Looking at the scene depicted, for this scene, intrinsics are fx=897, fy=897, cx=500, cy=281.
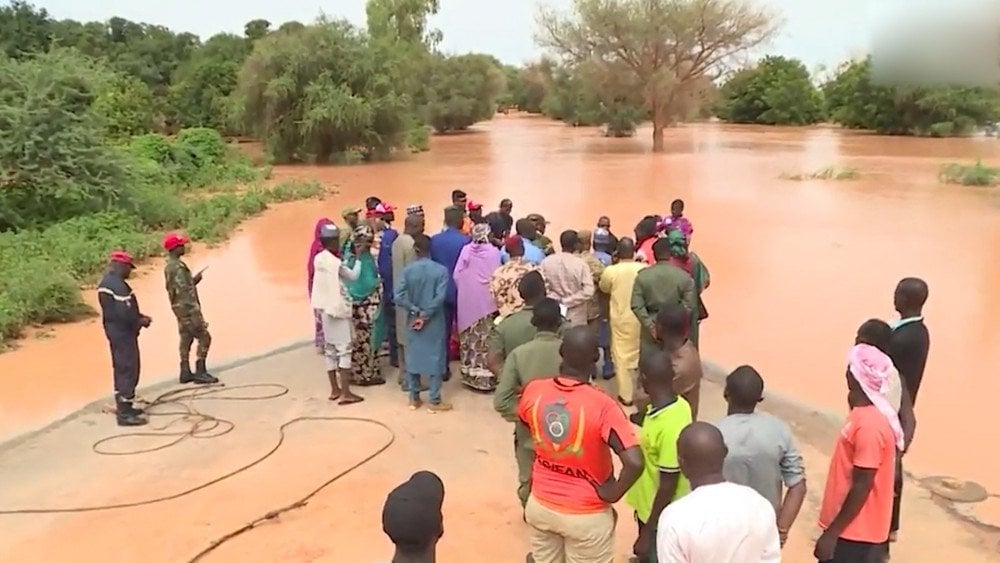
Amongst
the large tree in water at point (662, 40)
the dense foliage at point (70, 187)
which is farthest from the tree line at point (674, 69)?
the dense foliage at point (70, 187)

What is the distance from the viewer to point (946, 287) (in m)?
13.0

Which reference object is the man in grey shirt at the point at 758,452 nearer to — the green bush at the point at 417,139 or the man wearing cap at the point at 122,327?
the man wearing cap at the point at 122,327

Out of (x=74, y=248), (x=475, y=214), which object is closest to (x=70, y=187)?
(x=74, y=248)

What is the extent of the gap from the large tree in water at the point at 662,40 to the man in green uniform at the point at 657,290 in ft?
111

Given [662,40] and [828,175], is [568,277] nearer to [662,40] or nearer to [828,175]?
[828,175]

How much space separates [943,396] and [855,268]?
6370 mm

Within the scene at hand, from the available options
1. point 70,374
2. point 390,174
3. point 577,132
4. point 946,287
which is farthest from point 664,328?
point 577,132

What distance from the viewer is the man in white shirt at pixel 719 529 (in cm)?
248

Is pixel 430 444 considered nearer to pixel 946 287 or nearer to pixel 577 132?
pixel 946 287

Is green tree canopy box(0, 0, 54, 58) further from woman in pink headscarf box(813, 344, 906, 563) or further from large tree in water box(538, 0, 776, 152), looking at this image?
woman in pink headscarf box(813, 344, 906, 563)

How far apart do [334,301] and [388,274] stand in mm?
814

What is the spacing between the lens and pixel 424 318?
663 centimetres

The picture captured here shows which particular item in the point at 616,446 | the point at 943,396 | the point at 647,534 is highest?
the point at 616,446

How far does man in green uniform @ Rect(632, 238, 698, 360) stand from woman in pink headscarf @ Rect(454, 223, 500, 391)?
123 centimetres
